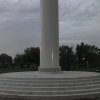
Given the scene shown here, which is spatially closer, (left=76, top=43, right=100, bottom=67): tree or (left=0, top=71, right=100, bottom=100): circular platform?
(left=0, top=71, right=100, bottom=100): circular platform

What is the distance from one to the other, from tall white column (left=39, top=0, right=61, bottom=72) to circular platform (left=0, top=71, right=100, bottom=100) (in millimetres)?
4944

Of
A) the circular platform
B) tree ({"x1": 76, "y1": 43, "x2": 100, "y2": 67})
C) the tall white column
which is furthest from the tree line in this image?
the circular platform

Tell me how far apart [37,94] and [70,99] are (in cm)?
207

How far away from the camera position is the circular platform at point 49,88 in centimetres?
1681

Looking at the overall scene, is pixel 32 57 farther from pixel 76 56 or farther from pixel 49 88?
pixel 49 88

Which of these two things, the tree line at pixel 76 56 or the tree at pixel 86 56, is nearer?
the tree line at pixel 76 56

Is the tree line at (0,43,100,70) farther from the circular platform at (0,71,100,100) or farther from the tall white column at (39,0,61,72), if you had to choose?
the circular platform at (0,71,100,100)

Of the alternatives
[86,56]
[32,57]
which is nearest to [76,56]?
[86,56]

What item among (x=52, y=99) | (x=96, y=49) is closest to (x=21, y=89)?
(x=52, y=99)

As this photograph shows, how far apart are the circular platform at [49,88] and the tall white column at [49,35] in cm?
494

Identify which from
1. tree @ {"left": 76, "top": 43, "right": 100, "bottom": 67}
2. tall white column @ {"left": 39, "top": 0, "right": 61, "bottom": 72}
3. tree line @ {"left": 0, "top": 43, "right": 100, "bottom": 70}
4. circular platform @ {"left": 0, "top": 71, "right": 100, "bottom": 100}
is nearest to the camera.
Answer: circular platform @ {"left": 0, "top": 71, "right": 100, "bottom": 100}

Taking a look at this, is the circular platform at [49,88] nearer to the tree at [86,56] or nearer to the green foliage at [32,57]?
the green foliage at [32,57]

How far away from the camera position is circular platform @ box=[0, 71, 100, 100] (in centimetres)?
1681

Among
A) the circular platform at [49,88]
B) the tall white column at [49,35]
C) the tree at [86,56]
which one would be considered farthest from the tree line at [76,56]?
the circular platform at [49,88]
